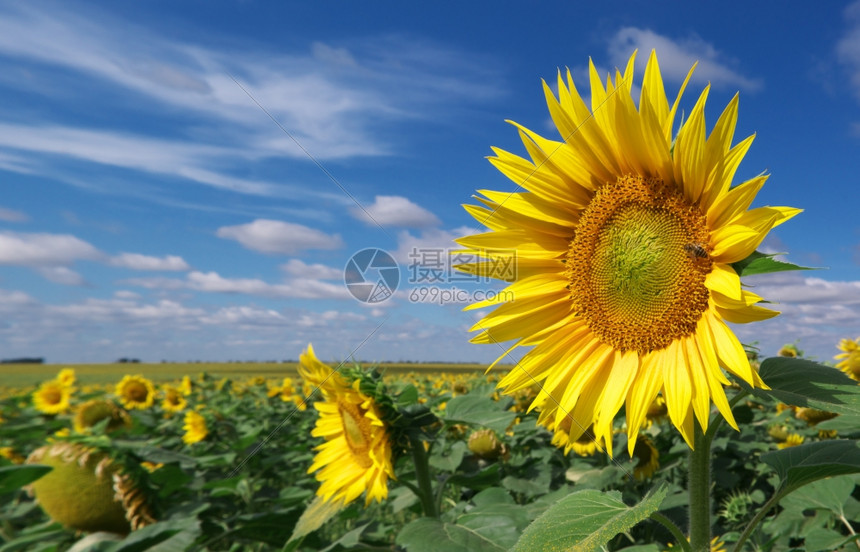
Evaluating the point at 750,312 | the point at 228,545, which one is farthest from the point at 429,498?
the point at 228,545

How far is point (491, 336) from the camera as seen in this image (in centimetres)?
227

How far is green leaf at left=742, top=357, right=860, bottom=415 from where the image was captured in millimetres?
1520

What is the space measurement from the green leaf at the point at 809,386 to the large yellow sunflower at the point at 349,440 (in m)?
1.63

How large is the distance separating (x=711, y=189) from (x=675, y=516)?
9.71 ft

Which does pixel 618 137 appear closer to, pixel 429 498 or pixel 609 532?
pixel 609 532

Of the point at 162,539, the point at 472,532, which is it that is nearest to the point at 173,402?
the point at 162,539

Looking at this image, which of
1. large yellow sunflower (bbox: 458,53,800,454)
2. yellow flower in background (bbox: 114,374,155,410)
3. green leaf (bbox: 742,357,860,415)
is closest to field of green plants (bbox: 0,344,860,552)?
green leaf (bbox: 742,357,860,415)

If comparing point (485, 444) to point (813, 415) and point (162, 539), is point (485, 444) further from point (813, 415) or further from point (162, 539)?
point (813, 415)

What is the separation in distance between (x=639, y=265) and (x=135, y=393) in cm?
962

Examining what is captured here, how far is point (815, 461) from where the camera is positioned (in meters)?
1.70

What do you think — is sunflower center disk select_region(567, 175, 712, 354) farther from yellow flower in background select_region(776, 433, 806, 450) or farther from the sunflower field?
yellow flower in background select_region(776, 433, 806, 450)

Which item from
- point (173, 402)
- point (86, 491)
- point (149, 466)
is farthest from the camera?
point (173, 402)

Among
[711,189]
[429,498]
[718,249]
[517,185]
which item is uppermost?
[517,185]

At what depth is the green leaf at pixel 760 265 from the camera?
4.93 ft
